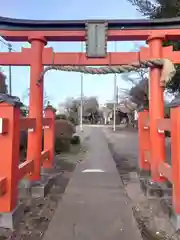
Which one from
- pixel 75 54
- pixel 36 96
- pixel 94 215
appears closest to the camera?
pixel 94 215

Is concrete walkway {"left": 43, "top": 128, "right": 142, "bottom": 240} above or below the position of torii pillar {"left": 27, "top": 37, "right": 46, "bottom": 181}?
below

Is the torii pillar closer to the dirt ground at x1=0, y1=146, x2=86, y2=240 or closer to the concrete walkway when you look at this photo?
the dirt ground at x1=0, y1=146, x2=86, y2=240

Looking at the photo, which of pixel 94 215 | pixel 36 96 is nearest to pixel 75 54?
pixel 36 96

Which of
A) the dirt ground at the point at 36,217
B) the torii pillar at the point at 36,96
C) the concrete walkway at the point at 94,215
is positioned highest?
the torii pillar at the point at 36,96

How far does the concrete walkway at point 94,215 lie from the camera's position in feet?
10.3

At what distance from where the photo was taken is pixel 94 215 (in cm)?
376

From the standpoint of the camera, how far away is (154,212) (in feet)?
13.0

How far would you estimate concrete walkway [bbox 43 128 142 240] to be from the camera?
313cm

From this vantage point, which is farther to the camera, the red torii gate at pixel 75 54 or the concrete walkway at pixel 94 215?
the red torii gate at pixel 75 54

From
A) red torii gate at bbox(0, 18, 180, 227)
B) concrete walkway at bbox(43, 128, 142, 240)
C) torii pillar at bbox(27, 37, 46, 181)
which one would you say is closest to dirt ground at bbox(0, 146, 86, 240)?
concrete walkway at bbox(43, 128, 142, 240)

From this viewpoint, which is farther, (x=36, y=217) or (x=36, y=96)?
(x=36, y=96)

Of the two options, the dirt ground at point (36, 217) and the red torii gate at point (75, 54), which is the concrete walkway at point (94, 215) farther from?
the red torii gate at point (75, 54)

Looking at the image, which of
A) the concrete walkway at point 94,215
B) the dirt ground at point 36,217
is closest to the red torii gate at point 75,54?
the dirt ground at point 36,217

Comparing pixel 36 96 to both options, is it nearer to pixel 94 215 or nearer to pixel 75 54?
pixel 75 54
